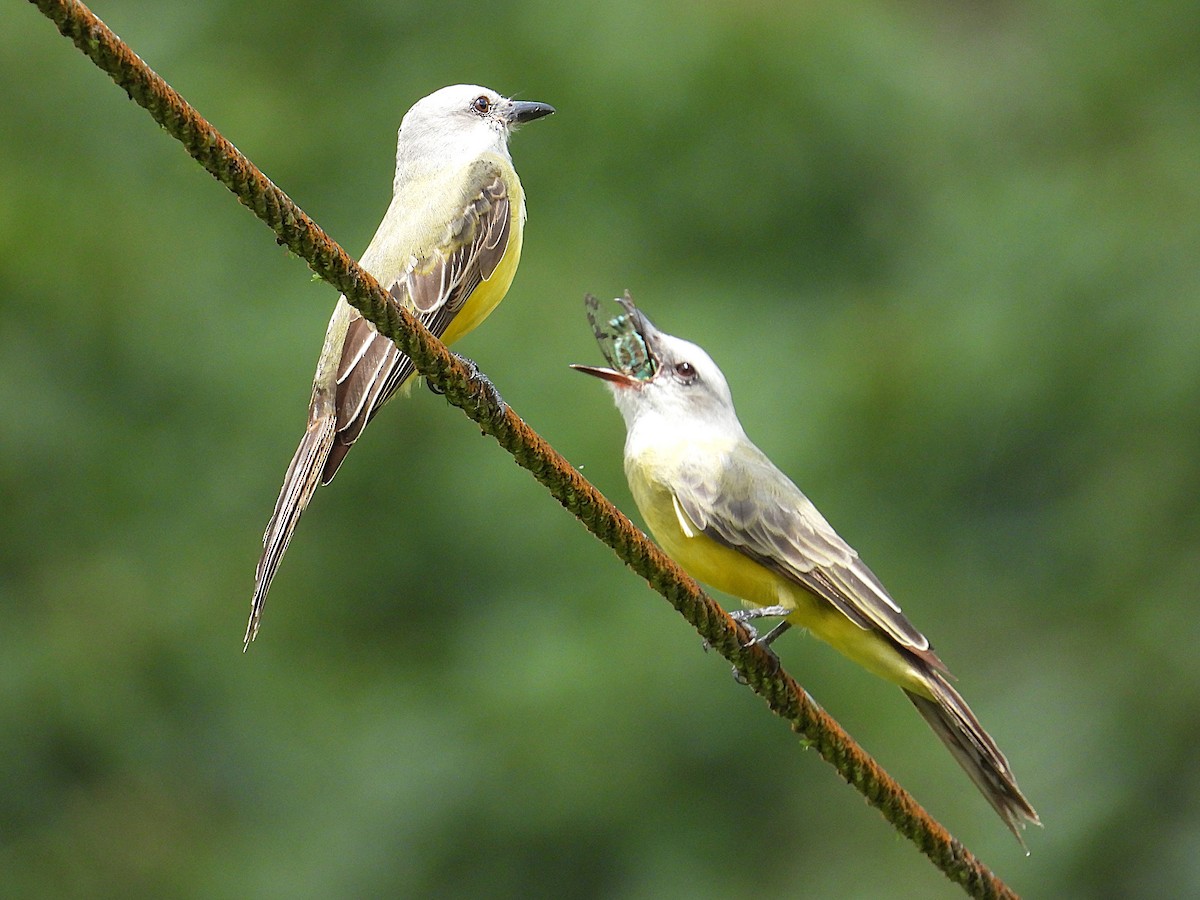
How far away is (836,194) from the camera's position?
11570 mm

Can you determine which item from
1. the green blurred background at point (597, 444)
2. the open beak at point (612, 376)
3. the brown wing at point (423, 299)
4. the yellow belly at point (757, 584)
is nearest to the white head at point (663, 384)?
the open beak at point (612, 376)

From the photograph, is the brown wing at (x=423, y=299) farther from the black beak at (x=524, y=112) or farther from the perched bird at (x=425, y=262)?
the black beak at (x=524, y=112)

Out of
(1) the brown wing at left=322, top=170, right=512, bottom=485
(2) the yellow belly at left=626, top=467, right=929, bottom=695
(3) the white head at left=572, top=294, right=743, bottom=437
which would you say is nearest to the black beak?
(1) the brown wing at left=322, top=170, right=512, bottom=485

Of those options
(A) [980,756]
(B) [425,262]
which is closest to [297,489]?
(B) [425,262]

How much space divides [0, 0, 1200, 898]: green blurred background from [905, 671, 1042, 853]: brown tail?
9.20 feet

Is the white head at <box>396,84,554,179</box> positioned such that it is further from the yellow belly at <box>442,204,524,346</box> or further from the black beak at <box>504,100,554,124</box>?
the yellow belly at <box>442,204,524,346</box>

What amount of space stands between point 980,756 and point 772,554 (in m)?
0.75

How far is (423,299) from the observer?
428 centimetres

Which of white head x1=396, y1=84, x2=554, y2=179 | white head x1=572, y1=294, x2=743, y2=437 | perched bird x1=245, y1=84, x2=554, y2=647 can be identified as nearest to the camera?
perched bird x1=245, y1=84, x2=554, y2=647

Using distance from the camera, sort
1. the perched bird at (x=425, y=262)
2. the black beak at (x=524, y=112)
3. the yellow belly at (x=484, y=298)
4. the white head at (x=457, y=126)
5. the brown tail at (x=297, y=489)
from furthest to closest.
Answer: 1. the black beak at (x=524, y=112)
2. the white head at (x=457, y=126)
3. the yellow belly at (x=484, y=298)
4. the perched bird at (x=425, y=262)
5. the brown tail at (x=297, y=489)

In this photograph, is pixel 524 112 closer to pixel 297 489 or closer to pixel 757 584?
pixel 757 584

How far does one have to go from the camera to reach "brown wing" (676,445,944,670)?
163 inches

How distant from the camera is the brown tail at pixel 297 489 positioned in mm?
3412

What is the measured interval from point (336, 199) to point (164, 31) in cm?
180
